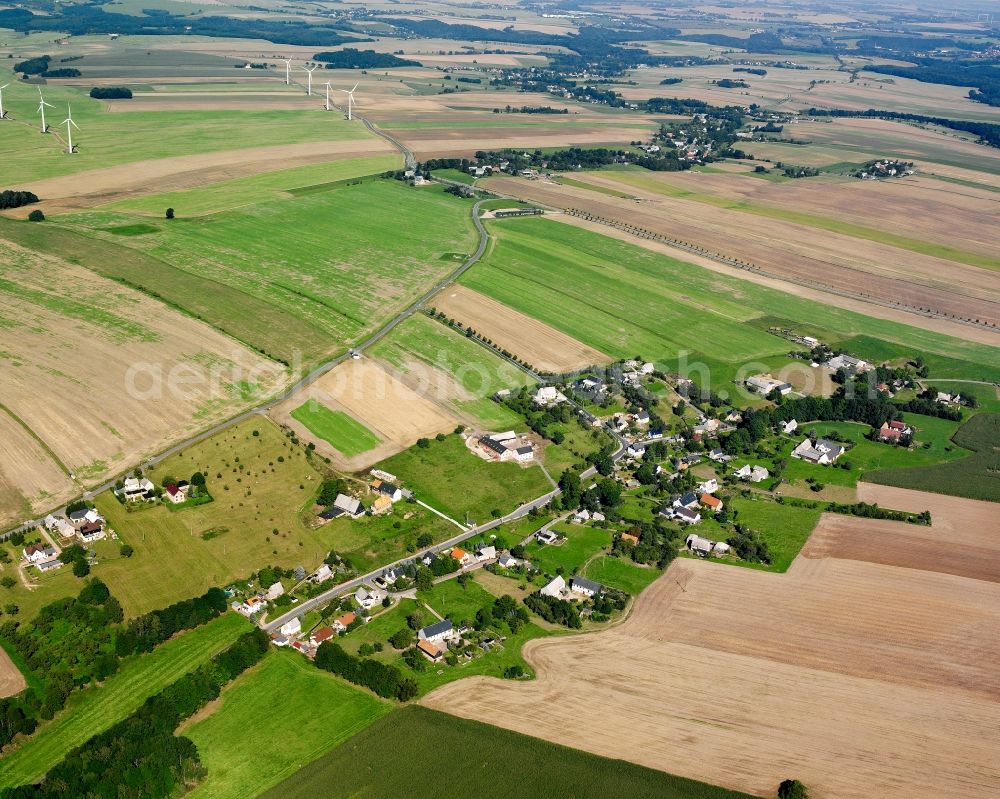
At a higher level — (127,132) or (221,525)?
(127,132)

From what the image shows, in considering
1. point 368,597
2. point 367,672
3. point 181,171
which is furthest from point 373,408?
point 181,171

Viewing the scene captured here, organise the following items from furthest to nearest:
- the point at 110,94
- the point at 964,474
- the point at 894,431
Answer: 1. the point at 110,94
2. the point at 894,431
3. the point at 964,474

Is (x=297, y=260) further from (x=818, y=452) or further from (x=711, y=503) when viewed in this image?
(x=818, y=452)

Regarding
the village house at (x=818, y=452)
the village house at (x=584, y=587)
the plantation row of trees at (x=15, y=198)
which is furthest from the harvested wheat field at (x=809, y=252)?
the village house at (x=584, y=587)

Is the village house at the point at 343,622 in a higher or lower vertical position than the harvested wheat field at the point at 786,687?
lower

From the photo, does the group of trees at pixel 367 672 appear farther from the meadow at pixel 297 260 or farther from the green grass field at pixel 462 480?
the meadow at pixel 297 260

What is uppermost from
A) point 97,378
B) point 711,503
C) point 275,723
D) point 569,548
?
point 97,378

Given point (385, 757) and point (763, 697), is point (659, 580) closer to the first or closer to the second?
point (763, 697)
